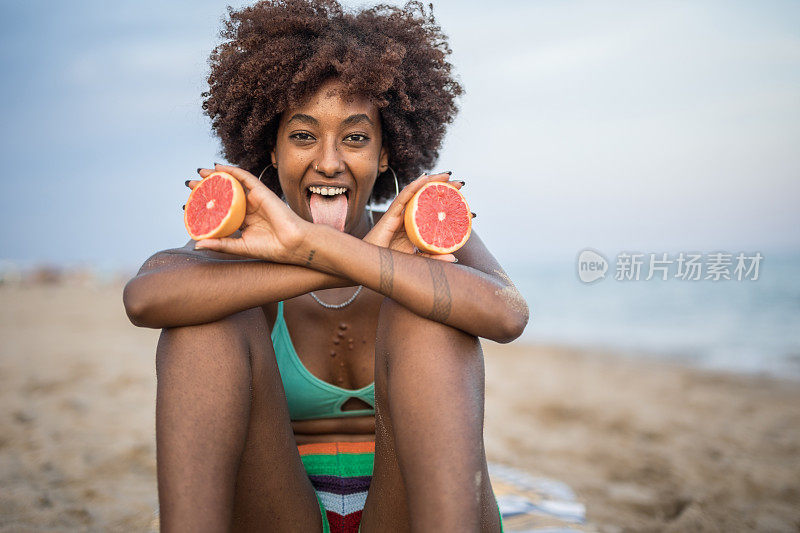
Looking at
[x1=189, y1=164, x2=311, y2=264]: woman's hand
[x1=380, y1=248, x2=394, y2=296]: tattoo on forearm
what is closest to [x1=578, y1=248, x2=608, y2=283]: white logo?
[x1=380, y1=248, x2=394, y2=296]: tattoo on forearm

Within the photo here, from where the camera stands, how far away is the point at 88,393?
659 cm

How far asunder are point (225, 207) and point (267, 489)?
41.3 inches

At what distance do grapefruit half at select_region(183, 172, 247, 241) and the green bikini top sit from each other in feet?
2.26

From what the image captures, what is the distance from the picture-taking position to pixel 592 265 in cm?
518

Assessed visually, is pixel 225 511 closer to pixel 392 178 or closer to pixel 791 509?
pixel 392 178

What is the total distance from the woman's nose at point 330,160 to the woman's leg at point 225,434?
0.79 m

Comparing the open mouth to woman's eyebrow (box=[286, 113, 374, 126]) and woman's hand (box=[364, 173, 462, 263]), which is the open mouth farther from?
woman's hand (box=[364, 173, 462, 263])

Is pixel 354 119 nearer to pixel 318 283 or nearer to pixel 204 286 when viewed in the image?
pixel 318 283

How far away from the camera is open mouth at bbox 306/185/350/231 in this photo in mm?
2854

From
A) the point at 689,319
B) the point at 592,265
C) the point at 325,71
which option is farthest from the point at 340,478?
the point at 689,319

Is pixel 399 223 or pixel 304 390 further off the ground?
pixel 399 223

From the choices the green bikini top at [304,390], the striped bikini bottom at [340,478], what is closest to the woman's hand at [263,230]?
the green bikini top at [304,390]

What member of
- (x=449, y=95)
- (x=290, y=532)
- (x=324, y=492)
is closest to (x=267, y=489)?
(x=290, y=532)

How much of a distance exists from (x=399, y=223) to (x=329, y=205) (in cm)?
68
